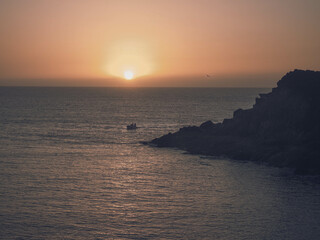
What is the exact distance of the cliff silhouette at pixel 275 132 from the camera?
182 ft

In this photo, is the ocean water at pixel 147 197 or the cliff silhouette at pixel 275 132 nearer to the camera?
the ocean water at pixel 147 197

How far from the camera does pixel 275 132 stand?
6241 cm

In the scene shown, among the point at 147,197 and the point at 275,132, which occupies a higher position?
the point at 275,132

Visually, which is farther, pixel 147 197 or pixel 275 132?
pixel 275 132

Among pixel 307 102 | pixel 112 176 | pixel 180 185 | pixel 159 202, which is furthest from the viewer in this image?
pixel 307 102

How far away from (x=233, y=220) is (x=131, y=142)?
44.9m

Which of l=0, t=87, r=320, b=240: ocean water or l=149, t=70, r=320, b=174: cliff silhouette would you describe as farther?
l=149, t=70, r=320, b=174: cliff silhouette

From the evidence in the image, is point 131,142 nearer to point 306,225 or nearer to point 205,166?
point 205,166

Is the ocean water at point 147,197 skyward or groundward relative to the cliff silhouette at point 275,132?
groundward

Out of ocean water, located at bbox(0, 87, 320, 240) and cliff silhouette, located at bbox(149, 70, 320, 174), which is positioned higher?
cliff silhouette, located at bbox(149, 70, 320, 174)

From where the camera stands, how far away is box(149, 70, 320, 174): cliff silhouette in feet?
182

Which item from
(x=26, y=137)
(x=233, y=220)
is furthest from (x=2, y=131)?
(x=233, y=220)

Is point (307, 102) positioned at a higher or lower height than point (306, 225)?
higher

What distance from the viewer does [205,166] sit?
53562mm
